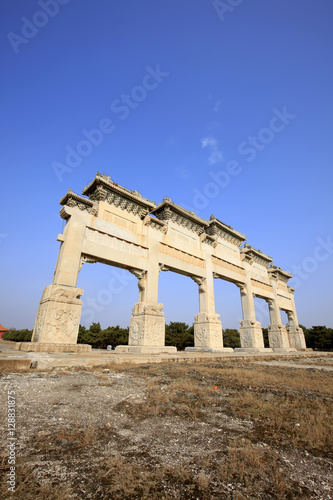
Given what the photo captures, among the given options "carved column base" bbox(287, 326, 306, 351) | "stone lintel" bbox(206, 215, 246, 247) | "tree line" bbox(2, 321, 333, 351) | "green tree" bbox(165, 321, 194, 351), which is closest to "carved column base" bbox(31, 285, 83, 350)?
"stone lintel" bbox(206, 215, 246, 247)

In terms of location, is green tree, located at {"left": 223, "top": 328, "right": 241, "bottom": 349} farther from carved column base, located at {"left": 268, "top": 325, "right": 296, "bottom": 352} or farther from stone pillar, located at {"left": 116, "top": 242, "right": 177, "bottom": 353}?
stone pillar, located at {"left": 116, "top": 242, "right": 177, "bottom": 353}

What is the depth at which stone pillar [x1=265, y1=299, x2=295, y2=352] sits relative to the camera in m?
19.1

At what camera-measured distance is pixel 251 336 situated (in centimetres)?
1622

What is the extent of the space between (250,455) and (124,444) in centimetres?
85

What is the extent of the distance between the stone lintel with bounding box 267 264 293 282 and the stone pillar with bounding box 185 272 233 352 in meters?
9.04

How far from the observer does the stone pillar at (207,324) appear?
42.5 ft

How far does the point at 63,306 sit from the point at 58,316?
38 centimetres

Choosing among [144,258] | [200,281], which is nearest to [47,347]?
[144,258]

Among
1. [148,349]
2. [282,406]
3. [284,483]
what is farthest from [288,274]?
[284,483]

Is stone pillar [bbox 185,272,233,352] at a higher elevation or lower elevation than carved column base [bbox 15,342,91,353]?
higher

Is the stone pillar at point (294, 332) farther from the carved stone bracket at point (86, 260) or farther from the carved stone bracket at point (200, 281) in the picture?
the carved stone bracket at point (86, 260)

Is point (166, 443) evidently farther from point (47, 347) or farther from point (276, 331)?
point (276, 331)

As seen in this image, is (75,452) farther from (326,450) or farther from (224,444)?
(326,450)

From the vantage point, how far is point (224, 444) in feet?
5.56
